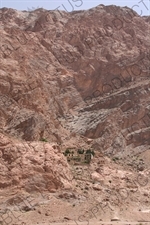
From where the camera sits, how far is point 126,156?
133 ft

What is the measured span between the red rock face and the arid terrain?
0.12m

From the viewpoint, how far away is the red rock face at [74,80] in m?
35.8

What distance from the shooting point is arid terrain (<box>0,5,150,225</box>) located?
867 inches

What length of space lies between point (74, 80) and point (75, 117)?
768 centimetres

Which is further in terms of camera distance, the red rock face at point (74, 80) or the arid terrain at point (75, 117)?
the red rock face at point (74, 80)

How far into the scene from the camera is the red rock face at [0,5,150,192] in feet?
117

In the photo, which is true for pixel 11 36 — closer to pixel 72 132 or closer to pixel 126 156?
pixel 72 132

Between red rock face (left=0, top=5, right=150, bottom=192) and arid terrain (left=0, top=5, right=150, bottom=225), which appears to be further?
red rock face (left=0, top=5, right=150, bottom=192)

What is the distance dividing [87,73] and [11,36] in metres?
11.9

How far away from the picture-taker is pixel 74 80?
54156 millimetres

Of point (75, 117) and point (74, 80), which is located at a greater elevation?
point (74, 80)

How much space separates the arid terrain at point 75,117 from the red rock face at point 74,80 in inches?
4.7

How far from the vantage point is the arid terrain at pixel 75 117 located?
22.0m

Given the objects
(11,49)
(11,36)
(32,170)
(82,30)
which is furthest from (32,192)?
(82,30)
